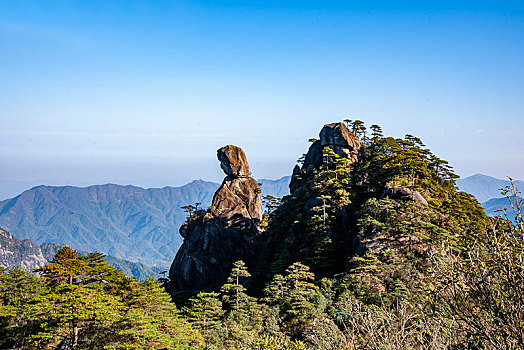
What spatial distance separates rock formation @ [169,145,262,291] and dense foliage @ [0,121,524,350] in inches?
253

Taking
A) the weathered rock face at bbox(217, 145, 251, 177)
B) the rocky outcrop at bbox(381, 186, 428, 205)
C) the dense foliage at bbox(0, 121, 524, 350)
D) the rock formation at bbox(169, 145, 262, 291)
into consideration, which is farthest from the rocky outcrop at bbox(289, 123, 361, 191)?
the weathered rock face at bbox(217, 145, 251, 177)

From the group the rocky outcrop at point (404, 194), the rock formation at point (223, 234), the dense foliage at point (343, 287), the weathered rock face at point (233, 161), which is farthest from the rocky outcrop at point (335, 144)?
the weathered rock face at point (233, 161)

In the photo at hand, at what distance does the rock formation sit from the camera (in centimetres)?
4938

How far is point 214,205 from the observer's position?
5328 cm

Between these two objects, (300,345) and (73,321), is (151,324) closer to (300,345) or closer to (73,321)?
(73,321)

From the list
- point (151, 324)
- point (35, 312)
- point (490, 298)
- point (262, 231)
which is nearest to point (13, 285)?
point (35, 312)

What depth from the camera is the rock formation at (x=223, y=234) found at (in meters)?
49.4

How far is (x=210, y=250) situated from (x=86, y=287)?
29376 millimetres

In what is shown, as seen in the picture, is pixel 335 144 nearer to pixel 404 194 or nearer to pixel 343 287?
pixel 404 194

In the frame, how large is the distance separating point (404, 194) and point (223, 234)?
26.2 metres

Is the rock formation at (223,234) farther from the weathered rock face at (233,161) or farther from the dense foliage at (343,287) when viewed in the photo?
the dense foliage at (343,287)

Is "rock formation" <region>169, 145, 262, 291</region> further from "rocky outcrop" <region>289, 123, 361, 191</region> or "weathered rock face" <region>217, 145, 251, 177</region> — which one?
"rocky outcrop" <region>289, 123, 361, 191</region>

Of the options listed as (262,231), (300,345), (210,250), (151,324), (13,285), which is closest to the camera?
(300,345)

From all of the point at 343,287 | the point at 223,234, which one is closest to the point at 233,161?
the point at 223,234
